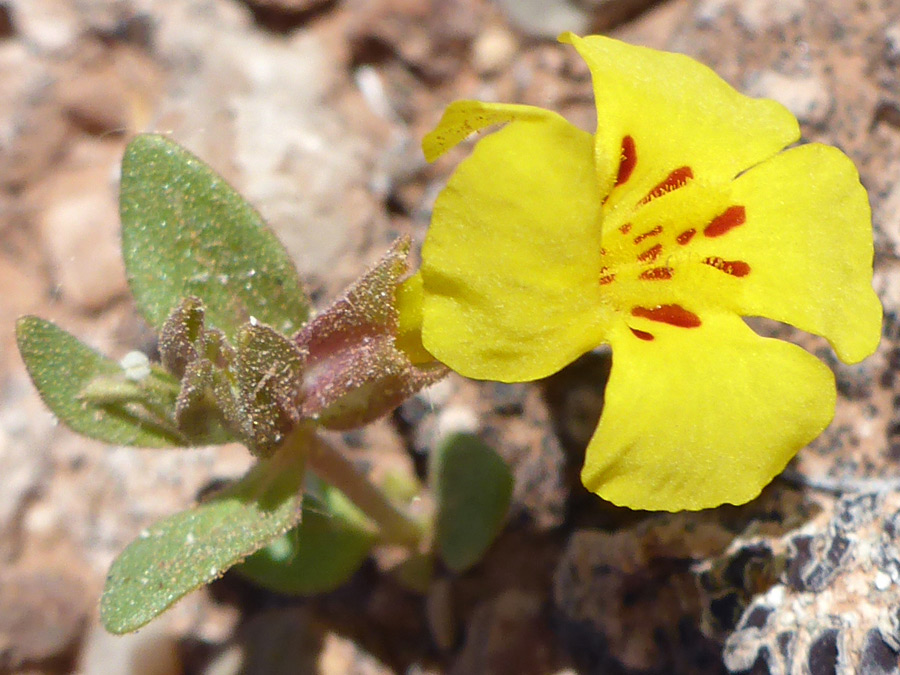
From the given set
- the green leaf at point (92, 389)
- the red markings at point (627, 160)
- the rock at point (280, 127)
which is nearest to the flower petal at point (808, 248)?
the red markings at point (627, 160)

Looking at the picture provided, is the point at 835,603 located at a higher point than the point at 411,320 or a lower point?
lower

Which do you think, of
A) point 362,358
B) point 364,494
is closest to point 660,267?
point 362,358

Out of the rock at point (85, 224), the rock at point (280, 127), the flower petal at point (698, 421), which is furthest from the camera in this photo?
the rock at point (85, 224)

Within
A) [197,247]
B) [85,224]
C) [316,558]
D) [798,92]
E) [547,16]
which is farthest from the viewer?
[547,16]

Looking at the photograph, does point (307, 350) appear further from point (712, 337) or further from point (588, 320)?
point (712, 337)

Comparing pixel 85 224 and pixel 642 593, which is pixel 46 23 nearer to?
pixel 85 224

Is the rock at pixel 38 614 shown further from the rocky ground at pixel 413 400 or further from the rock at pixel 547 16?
the rock at pixel 547 16
